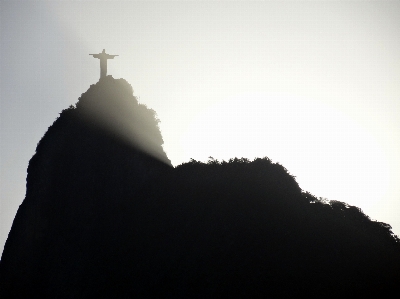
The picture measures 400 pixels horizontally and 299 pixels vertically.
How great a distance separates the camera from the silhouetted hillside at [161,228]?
28.0m

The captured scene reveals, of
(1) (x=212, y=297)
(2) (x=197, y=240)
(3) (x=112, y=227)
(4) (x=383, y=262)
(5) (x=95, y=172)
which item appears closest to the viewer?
(1) (x=212, y=297)

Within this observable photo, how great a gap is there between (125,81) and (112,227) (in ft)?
60.6

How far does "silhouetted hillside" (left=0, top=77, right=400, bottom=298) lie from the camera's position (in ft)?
91.8

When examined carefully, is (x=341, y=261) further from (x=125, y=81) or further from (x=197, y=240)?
(x=125, y=81)

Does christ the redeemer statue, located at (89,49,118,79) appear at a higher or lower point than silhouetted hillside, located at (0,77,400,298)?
higher

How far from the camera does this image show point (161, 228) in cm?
3250

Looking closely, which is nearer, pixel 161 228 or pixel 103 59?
pixel 161 228

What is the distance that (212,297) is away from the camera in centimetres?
2697

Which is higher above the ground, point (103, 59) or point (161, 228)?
point (103, 59)

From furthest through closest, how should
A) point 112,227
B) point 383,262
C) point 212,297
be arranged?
point 112,227 < point 383,262 < point 212,297

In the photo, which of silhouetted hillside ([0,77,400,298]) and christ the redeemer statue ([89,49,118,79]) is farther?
christ the redeemer statue ([89,49,118,79])

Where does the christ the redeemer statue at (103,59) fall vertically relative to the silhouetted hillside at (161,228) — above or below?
above

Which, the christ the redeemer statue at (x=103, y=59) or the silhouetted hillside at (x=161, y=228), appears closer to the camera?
the silhouetted hillside at (x=161, y=228)

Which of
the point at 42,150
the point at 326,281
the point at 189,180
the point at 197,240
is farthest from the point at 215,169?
the point at 42,150
